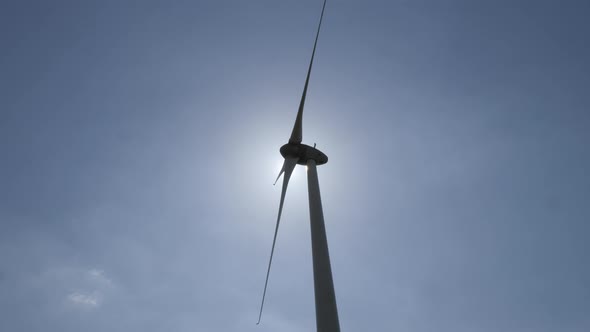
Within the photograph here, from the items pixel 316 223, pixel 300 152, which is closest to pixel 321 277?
pixel 316 223

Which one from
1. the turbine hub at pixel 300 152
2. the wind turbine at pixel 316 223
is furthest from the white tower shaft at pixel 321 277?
the turbine hub at pixel 300 152

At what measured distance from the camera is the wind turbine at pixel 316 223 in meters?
13.1

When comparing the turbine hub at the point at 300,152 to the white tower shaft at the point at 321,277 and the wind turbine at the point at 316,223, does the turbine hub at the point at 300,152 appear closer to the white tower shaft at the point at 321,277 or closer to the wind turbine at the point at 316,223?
the wind turbine at the point at 316,223

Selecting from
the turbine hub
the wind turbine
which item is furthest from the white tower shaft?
the turbine hub

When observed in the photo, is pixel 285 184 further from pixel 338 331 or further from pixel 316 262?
pixel 338 331

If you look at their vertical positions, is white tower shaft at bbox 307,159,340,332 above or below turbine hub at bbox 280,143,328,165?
below

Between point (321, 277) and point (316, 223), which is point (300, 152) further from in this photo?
point (321, 277)

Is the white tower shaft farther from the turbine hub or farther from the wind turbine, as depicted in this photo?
the turbine hub

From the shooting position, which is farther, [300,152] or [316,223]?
[300,152]

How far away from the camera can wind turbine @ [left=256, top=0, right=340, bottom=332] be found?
43.0 ft

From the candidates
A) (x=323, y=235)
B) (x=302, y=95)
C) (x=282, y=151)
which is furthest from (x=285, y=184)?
(x=323, y=235)

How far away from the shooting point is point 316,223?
54.7 feet

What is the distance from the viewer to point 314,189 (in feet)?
63.6

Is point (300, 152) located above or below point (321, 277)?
above
